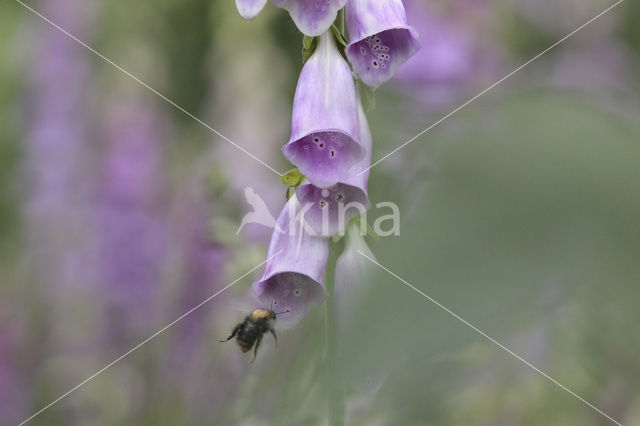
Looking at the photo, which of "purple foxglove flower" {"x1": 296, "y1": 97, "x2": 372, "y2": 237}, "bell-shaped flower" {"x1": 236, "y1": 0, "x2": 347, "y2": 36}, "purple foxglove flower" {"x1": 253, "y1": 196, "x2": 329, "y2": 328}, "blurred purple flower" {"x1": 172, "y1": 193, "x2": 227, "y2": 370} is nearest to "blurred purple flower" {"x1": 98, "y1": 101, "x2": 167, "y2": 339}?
"blurred purple flower" {"x1": 172, "y1": 193, "x2": 227, "y2": 370}

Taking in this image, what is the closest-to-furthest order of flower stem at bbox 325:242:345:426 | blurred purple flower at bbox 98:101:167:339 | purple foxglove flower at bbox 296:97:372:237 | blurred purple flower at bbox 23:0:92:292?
flower stem at bbox 325:242:345:426 → purple foxglove flower at bbox 296:97:372:237 → blurred purple flower at bbox 98:101:167:339 → blurred purple flower at bbox 23:0:92:292

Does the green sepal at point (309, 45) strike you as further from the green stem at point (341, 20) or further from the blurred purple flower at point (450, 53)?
the blurred purple flower at point (450, 53)

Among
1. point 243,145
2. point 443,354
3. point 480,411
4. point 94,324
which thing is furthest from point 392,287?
point 243,145

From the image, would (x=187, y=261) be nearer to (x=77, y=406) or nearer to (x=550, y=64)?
(x=77, y=406)

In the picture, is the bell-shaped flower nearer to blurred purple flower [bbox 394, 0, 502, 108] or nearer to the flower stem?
the flower stem

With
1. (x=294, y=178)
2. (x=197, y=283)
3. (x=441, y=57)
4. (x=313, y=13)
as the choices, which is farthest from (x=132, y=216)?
(x=313, y=13)

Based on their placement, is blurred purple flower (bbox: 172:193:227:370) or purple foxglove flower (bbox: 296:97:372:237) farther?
blurred purple flower (bbox: 172:193:227:370)

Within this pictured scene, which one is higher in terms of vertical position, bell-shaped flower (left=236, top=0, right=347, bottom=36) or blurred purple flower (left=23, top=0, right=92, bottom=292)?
blurred purple flower (left=23, top=0, right=92, bottom=292)
